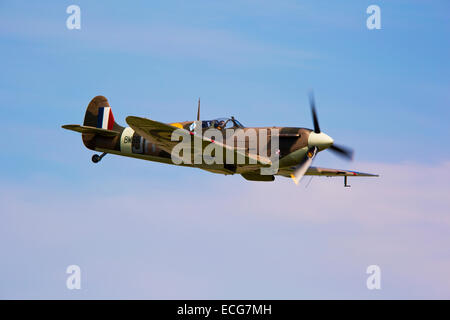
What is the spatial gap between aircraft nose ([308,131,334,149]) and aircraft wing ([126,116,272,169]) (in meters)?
1.74

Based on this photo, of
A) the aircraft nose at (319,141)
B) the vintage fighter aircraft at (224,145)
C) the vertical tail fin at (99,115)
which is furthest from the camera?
the vertical tail fin at (99,115)

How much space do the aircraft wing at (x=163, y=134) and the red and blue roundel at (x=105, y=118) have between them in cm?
516

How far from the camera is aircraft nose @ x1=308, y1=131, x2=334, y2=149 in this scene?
23609 mm

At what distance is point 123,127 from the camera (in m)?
27.4

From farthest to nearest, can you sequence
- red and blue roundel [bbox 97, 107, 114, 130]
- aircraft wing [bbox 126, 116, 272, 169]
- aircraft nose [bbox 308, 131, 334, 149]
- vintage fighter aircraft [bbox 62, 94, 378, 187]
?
red and blue roundel [bbox 97, 107, 114, 130] < aircraft nose [bbox 308, 131, 334, 149] < vintage fighter aircraft [bbox 62, 94, 378, 187] < aircraft wing [bbox 126, 116, 272, 169]

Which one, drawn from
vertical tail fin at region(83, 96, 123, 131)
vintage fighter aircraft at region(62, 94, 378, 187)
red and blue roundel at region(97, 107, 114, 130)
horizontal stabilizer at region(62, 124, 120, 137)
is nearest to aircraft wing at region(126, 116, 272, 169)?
vintage fighter aircraft at region(62, 94, 378, 187)

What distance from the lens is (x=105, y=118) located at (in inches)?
1118

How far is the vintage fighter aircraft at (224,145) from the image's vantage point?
888 inches

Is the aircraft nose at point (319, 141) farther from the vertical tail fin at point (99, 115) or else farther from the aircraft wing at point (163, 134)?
the vertical tail fin at point (99, 115)

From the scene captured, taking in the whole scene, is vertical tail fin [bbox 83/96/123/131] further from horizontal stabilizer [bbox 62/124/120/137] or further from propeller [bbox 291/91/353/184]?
propeller [bbox 291/91/353/184]

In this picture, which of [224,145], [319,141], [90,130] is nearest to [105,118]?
[90,130]

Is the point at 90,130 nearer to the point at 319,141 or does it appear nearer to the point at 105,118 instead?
the point at 105,118

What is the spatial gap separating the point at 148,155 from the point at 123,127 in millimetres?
2194

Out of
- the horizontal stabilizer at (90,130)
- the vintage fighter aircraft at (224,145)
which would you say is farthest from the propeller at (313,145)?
the horizontal stabilizer at (90,130)
